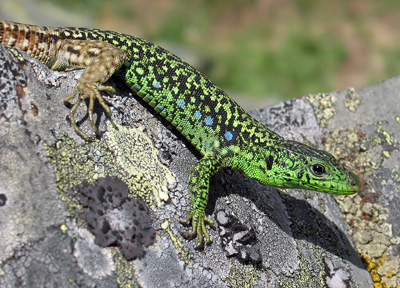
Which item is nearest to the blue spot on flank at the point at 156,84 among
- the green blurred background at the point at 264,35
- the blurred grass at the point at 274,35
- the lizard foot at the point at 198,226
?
the lizard foot at the point at 198,226

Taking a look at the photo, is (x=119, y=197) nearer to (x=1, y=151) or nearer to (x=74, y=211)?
(x=74, y=211)

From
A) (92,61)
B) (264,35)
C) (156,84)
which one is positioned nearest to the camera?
(92,61)

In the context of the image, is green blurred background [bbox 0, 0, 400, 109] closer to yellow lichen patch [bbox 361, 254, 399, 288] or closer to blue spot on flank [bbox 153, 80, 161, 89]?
yellow lichen patch [bbox 361, 254, 399, 288]

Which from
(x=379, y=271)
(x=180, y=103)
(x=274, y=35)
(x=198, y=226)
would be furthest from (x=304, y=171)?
(x=274, y=35)

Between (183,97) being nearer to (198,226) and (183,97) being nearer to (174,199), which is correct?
(174,199)

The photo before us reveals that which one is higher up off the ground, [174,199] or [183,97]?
[183,97]

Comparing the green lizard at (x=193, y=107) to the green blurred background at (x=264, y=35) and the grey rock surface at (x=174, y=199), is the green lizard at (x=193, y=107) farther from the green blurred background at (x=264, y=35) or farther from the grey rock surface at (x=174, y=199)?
the green blurred background at (x=264, y=35)
